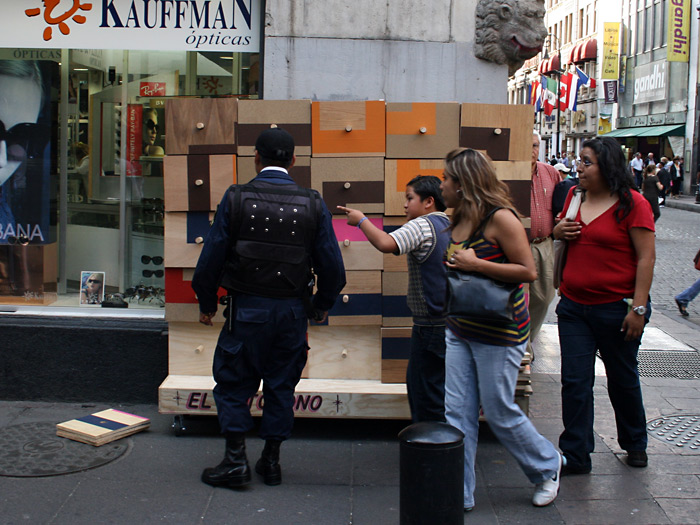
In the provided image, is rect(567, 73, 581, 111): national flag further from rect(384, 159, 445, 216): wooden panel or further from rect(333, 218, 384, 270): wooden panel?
rect(333, 218, 384, 270): wooden panel

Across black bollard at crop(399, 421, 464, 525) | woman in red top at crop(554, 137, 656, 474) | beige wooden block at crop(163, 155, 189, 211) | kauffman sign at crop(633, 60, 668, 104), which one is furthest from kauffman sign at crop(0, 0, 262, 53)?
kauffman sign at crop(633, 60, 668, 104)

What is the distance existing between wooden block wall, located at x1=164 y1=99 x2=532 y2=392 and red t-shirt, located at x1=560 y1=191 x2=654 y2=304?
0.70 metres

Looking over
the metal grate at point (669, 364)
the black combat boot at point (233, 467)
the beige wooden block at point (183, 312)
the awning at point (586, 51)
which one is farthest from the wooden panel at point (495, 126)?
the awning at point (586, 51)

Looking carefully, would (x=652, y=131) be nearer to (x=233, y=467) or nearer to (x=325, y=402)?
(x=325, y=402)

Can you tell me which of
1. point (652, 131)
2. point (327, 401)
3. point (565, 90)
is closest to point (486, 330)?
point (327, 401)

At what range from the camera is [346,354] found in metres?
5.35

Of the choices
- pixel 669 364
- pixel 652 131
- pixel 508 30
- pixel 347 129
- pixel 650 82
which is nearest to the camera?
pixel 347 129

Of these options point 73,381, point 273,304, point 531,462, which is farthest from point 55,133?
point 531,462

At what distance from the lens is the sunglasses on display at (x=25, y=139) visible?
6461 mm

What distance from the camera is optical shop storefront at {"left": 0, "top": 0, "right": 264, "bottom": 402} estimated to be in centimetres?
594

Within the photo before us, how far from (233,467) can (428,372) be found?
1.16 m

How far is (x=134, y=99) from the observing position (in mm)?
6430

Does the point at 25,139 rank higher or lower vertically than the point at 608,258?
higher

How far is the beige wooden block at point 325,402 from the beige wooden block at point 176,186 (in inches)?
44.4
